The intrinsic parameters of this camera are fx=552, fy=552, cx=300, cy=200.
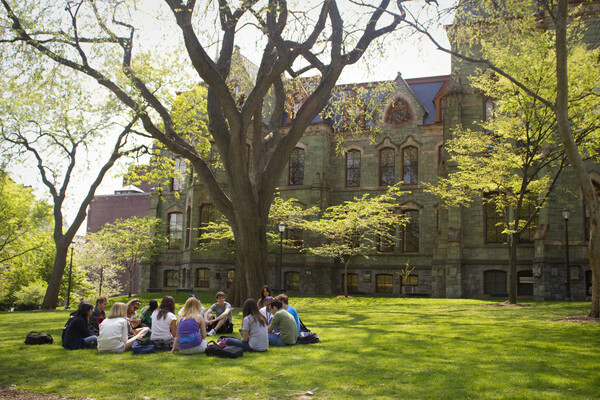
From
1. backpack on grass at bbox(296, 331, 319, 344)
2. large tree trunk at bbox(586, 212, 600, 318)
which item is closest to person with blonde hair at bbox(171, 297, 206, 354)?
backpack on grass at bbox(296, 331, 319, 344)

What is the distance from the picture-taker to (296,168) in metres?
35.9

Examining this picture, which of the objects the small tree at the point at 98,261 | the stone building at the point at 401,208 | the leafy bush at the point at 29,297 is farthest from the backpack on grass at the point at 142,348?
the small tree at the point at 98,261

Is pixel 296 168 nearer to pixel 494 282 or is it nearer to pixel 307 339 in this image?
pixel 494 282

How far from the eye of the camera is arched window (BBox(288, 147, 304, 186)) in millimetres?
35781

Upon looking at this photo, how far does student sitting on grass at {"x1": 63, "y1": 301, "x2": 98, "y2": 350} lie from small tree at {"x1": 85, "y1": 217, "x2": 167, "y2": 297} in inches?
890

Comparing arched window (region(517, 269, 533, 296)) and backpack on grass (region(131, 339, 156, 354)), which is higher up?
arched window (region(517, 269, 533, 296))

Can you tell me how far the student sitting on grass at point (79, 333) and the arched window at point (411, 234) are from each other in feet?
83.9

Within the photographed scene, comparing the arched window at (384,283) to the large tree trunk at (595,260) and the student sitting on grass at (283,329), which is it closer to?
the large tree trunk at (595,260)

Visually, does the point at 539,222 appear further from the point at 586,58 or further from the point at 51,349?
the point at 51,349

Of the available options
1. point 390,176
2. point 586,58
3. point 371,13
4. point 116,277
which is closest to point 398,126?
point 390,176

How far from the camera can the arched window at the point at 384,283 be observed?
110 feet

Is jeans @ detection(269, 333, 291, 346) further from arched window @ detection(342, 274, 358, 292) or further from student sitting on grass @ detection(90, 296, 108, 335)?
arched window @ detection(342, 274, 358, 292)

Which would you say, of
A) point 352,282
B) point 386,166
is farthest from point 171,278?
point 386,166

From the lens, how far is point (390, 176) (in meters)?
34.8
